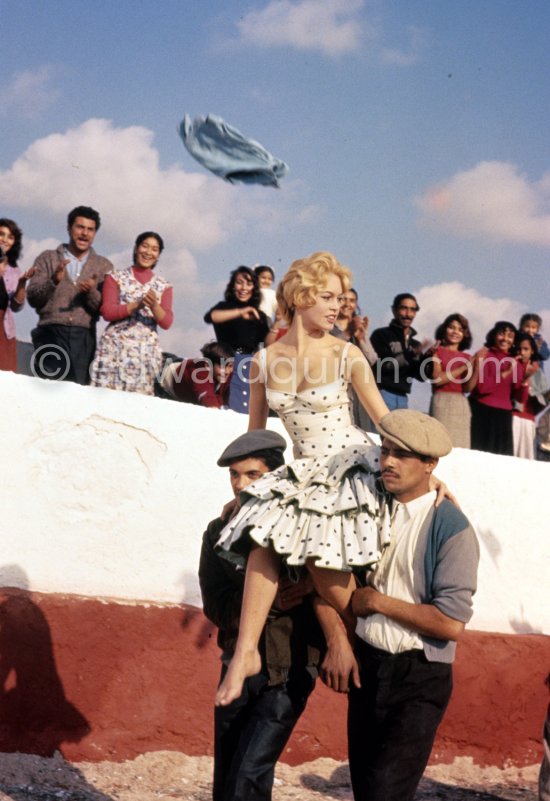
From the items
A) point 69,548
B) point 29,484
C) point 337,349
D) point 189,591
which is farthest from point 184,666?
point 337,349

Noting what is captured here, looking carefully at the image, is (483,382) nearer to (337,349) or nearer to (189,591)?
(189,591)

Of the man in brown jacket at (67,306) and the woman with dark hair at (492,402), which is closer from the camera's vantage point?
the man in brown jacket at (67,306)

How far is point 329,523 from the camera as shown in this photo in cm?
329

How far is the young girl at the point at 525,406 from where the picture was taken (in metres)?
8.23

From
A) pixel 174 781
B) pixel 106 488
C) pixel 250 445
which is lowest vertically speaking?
pixel 174 781

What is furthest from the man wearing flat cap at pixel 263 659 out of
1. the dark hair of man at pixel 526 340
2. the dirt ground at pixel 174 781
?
the dark hair of man at pixel 526 340

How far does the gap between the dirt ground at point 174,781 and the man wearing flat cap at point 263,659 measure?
4.73 ft

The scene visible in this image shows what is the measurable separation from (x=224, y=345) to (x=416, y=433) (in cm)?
423

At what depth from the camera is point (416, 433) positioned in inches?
131

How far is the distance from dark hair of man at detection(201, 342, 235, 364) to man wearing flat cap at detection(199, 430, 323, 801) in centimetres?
367

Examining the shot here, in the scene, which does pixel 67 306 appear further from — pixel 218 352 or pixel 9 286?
pixel 218 352

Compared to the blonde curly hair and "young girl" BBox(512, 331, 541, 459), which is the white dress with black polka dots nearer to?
the blonde curly hair

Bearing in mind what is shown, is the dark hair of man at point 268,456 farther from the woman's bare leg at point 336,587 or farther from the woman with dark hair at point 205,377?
the woman with dark hair at point 205,377

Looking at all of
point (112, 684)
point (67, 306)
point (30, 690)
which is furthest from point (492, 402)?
point (30, 690)
